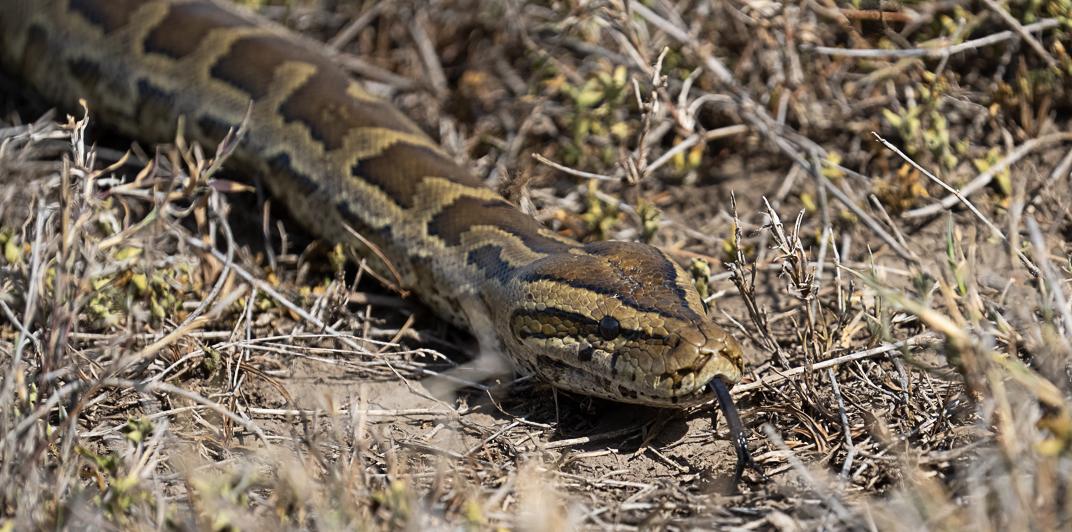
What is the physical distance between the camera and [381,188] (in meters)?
5.41

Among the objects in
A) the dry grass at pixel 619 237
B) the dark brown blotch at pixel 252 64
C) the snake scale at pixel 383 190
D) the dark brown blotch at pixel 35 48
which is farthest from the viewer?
the dark brown blotch at pixel 35 48

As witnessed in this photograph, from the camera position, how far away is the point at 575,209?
588 centimetres

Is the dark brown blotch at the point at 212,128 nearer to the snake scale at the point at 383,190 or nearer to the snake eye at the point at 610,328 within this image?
the snake scale at the point at 383,190

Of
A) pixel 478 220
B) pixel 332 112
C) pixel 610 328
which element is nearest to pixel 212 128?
pixel 332 112

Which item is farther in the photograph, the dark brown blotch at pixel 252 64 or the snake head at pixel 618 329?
the dark brown blotch at pixel 252 64

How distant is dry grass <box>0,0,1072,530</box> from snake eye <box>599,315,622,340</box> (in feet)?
1.58

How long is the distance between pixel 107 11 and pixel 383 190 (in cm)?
246

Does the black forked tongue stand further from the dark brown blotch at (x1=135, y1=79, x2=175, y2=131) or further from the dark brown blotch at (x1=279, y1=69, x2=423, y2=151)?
the dark brown blotch at (x1=135, y1=79, x2=175, y2=131)

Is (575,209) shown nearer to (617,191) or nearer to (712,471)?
(617,191)

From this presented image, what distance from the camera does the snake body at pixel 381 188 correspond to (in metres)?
4.08

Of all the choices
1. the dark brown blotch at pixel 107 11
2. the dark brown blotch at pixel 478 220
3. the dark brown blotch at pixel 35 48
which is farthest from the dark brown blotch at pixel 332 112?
the dark brown blotch at pixel 35 48

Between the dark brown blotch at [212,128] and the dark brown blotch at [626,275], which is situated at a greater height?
the dark brown blotch at [626,275]

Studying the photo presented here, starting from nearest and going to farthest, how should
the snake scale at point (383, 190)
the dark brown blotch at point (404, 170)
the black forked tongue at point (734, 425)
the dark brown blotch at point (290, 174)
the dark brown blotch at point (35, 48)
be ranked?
the black forked tongue at point (734, 425) < the snake scale at point (383, 190) < the dark brown blotch at point (404, 170) < the dark brown blotch at point (290, 174) < the dark brown blotch at point (35, 48)

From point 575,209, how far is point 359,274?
138cm
